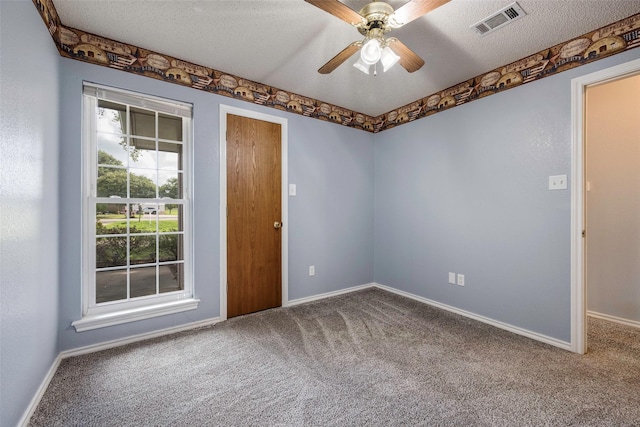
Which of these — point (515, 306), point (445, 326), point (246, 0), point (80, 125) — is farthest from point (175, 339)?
point (515, 306)

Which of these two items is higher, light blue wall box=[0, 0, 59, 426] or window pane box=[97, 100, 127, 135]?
window pane box=[97, 100, 127, 135]

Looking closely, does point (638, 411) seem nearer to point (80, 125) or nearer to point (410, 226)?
point (410, 226)

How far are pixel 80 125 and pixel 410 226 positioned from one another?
3.36 m

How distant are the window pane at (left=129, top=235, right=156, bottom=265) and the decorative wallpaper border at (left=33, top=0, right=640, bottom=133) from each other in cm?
140

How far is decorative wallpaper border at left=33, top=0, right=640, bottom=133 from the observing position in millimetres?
1951

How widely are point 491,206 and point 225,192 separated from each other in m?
2.62

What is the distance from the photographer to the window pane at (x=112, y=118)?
7.32 ft

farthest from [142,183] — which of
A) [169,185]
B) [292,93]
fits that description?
[292,93]

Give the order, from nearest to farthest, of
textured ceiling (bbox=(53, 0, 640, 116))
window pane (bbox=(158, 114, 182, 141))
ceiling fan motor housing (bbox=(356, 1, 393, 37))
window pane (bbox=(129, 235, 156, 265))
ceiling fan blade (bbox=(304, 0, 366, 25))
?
ceiling fan blade (bbox=(304, 0, 366, 25))
ceiling fan motor housing (bbox=(356, 1, 393, 37))
textured ceiling (bbox=(53, 0, 640, 116))
window pane (bbox=(129, 235, 156, 265))
window pane (bbox=(158, 114, 182, 141))

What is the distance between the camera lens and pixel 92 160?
2186 mm

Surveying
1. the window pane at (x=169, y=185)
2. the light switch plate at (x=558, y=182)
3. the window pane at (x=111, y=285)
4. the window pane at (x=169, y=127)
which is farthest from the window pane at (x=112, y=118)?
the light switch plate at (x=558, y=182)

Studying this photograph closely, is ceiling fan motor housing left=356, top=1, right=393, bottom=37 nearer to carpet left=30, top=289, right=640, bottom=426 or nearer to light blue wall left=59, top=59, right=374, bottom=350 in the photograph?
light blue wall left=59, top=59, right=374, bottom=350

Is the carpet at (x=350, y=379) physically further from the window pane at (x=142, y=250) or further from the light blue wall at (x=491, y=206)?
the window pane at (x=142, y=250)

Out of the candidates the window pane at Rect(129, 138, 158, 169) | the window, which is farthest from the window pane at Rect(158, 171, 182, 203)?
the window pane at Rect(129, 138, 158, 169)
